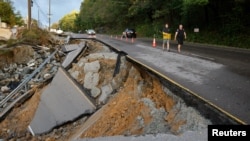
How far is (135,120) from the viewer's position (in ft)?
26.7

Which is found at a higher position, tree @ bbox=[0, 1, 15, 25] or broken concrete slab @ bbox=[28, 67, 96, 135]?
tree @ bbox=[0, 1, 15, 25]

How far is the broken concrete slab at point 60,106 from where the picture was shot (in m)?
9.87

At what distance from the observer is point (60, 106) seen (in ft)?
34.6

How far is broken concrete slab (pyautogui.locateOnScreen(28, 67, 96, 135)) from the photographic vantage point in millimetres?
9866

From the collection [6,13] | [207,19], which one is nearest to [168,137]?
[207,19]

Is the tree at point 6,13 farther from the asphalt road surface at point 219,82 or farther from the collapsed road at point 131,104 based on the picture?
the asphalt road surface at point 219,82

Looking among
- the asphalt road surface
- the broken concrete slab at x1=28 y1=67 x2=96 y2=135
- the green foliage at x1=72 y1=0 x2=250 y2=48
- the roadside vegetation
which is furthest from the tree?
the broken concrete slab at x1=28 y1=67 x2=96 y2=135

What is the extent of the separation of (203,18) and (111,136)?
32.0m

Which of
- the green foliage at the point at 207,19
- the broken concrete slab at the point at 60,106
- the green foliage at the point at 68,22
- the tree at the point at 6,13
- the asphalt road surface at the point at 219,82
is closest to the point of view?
the asphalt road surface at the point at 219,82

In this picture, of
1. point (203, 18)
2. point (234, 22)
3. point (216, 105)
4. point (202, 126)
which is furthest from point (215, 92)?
point (203, 18)

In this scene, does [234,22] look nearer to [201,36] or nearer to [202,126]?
[201,36]

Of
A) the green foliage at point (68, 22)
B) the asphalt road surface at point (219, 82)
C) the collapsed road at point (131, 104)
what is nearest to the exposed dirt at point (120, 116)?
the collapsed road at point (131, 104)

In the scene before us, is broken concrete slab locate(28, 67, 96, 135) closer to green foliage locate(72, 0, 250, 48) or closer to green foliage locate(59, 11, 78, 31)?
green foliage locate(72, 0, 250, 48)

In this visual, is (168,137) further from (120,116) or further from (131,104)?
(131,104)
